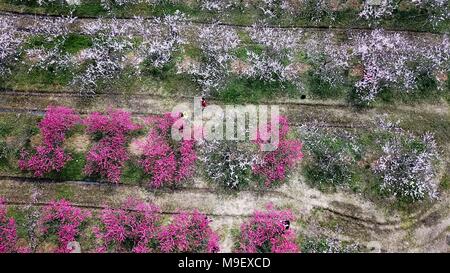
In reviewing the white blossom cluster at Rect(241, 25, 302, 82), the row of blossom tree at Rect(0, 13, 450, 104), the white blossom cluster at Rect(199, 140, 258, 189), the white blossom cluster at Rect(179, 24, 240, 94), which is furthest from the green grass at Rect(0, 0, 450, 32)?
the white blossom cluster at Rect(199, 140, 258, 189)

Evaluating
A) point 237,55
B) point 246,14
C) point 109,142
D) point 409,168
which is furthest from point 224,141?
point 409,168

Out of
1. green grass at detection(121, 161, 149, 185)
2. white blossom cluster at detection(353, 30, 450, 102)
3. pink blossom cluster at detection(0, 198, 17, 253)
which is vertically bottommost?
pink blossom cluster at detection(0, 198, 17, 253)

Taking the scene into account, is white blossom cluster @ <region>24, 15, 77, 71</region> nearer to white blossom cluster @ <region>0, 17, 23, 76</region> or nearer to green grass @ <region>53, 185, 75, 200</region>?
white blossom cluster @ <region>0, 17, 23, 76</region>

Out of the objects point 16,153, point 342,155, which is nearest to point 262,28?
point 342,155

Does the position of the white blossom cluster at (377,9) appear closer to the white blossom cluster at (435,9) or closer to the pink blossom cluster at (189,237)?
the white blossom cluster at (435,9)

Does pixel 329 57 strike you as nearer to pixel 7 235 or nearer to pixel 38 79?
pixel 38 79

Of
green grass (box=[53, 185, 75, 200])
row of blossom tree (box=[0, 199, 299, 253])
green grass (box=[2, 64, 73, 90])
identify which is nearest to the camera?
row of blossom tree (box=[0, 199, 299, 253])
